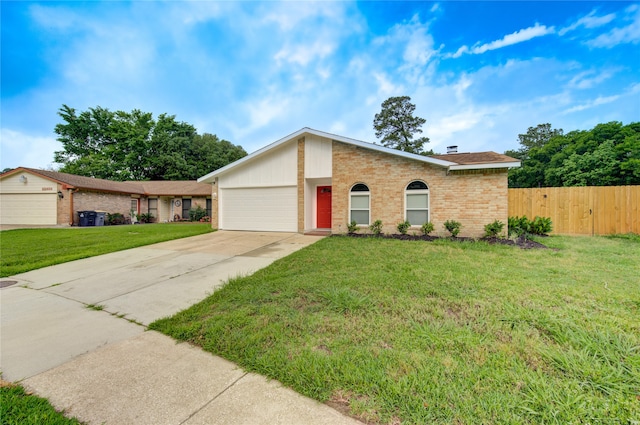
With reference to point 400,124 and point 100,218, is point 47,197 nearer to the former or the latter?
point 100,218

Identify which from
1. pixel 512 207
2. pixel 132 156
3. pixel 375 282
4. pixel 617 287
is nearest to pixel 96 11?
pixel 375 282

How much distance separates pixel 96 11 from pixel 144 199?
50.4 ft

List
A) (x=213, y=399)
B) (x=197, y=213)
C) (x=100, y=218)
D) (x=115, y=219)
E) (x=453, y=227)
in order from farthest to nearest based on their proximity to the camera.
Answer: (x=197, y=213)
(x=115, y=219)
(x=100, y=218)
(x=453, y=227)
(x=213, y=399)

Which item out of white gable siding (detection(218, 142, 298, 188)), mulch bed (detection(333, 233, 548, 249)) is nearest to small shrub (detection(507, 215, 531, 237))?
mulch bed (detection(333, 233, 548, 249))

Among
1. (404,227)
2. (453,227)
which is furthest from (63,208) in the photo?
(453,227)

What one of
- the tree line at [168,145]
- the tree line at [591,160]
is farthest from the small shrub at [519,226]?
the tree line at [168,145]

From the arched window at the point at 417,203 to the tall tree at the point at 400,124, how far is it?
18739 mm

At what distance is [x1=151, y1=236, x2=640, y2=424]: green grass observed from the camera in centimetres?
174

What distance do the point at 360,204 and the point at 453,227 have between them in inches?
141

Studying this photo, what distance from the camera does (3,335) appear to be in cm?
300

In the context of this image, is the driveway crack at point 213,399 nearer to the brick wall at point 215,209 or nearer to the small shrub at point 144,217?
the brick wall at point 215,209

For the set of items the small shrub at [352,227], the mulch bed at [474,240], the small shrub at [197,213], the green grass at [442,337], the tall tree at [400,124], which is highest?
the tall tree at [400,124]

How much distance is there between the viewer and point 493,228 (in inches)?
327

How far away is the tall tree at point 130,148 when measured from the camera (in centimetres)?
2898
